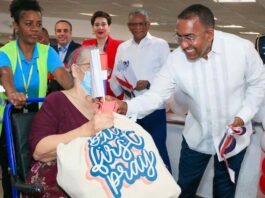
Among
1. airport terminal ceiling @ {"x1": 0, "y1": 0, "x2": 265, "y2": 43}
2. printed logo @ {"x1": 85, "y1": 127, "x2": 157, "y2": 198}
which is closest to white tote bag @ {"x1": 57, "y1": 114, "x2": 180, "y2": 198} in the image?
printed logo @ {"x1": 85, "y1": 127, "x2": 157, "y2": 198}

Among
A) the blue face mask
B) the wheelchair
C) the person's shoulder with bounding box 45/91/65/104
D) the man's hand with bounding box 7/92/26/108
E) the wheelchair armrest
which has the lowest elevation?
the wheelchair armrest

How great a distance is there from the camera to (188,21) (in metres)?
1.90

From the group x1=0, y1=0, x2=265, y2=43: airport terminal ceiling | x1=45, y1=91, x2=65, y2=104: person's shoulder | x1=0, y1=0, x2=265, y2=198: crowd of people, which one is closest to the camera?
x1=45, y1=91, x2=65, y2=104: person's shoulder

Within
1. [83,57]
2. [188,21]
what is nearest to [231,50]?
[188,21]

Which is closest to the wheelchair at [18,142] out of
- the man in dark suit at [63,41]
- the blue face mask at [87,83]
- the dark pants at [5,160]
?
the dark pants at [5,160]

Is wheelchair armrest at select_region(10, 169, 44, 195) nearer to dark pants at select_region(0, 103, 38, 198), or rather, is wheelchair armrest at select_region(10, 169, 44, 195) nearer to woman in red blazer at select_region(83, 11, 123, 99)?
dark pants at select_region(0, 103, 38, 198)

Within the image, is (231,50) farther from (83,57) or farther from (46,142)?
(46,142)

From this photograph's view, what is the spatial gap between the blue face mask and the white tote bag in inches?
11.1

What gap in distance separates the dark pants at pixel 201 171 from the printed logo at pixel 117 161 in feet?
2.89

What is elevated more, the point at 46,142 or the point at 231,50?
the point at 231,50

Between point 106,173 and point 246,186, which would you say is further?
point 246,186

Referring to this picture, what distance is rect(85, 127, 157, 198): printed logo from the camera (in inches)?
53.4

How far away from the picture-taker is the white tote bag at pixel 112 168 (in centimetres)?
135

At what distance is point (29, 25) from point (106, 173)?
1047 millimetres
